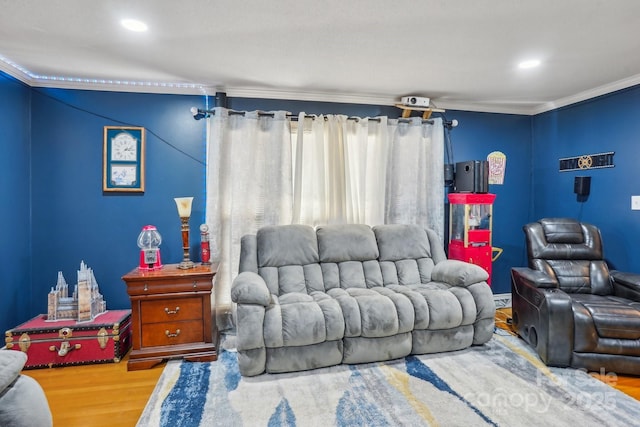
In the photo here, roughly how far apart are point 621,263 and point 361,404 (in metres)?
2.95

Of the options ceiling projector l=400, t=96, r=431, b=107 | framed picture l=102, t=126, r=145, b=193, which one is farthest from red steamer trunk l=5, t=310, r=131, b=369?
ceiling projector l=400, t=96, r=431, b=107

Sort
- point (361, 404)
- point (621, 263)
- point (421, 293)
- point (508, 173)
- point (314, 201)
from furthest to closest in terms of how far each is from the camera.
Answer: point (508, 173) → point (314, 201) → point (621, 263) → point (421, 293) → point (361, 404)

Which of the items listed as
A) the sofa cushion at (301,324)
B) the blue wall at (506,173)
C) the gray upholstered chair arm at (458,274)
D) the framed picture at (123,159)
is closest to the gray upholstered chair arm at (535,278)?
the gray upholstered chair arm at (458,274)

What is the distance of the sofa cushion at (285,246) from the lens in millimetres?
2949

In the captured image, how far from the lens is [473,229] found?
356cm

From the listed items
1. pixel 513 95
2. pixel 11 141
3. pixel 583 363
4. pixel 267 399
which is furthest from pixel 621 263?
pixel 11 141

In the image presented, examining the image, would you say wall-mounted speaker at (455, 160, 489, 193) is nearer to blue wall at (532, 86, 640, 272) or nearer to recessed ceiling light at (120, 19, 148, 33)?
blue wall at (532, 86, 640, 272)

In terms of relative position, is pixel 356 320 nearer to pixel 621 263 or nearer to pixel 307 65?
pixel 307 65

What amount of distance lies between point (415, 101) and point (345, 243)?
1.74 meters

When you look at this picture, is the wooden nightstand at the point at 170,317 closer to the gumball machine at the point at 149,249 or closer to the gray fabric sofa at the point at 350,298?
the gumball machine at the point at 149,249

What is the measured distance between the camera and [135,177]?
321 centimetres

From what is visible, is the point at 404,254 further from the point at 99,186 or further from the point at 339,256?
the point at 99,186

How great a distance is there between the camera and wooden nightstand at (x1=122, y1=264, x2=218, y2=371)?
2.54 metres

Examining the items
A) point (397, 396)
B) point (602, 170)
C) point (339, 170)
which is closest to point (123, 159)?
point (339, 170)
